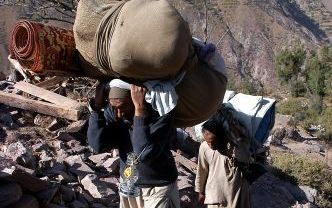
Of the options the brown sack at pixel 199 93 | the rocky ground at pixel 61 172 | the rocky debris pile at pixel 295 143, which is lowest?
the rocky debris pile at pixel 295 143

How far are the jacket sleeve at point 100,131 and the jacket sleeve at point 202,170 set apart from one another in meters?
1.16

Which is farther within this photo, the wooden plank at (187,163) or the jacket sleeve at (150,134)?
the wooden plank at (187,163)

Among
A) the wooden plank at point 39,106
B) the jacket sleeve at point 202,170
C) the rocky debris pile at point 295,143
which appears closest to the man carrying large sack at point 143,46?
the jacket sleeve at point 202,170

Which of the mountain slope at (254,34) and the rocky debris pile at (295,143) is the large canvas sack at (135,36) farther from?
the mountain slope at (254,34)

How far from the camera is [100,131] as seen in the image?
9.71ft

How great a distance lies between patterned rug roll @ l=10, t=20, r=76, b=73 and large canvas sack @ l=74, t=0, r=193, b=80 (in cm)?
10

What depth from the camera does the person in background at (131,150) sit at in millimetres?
2725

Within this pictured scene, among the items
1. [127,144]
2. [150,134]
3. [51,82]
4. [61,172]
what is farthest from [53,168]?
[150,134]

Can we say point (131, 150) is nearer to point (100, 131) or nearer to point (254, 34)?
point (100, 131)

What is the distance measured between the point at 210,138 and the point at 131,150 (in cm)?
88

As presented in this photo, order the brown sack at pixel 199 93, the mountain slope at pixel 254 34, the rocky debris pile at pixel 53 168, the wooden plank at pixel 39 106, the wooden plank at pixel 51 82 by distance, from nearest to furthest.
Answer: the brown sack at pixel 199 93
the wooden plank at pixel 51 82
the rocky debris pile at pixel 53 168
the wooden plank at pixel 39 106
the mountain slope at pixel 254 34

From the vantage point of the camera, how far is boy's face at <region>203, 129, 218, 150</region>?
12.1ft

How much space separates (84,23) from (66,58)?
0.20m

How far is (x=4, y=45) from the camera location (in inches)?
2007
